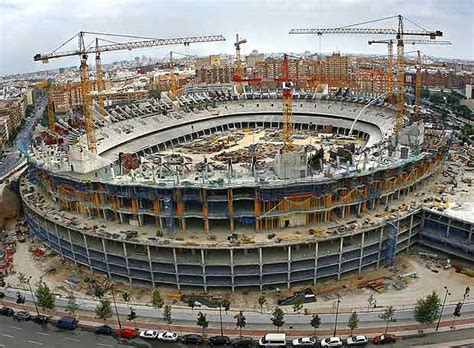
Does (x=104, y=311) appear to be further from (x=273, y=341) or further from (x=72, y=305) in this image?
(x=273, y=341)

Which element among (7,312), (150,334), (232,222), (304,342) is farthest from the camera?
(232,222)

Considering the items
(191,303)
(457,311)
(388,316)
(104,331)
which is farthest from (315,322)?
(104,331)

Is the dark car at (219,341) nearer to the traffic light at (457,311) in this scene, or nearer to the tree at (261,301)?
the tree at (261,301)

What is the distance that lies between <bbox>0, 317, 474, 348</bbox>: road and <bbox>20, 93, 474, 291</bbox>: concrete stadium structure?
11.7m

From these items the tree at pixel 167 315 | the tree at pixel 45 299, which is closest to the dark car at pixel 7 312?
the tree at pixel 45 299

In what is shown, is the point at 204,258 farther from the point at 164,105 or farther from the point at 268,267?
the point at 164,105

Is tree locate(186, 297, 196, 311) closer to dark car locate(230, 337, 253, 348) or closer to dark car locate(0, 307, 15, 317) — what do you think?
dark car locate(230, 337, 253, 348)

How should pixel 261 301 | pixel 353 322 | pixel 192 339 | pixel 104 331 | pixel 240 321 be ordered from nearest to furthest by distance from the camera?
pixel 353 322 < pixel 192 339 < pixel 240 321 < pixel 104 331 < pixel 261 301

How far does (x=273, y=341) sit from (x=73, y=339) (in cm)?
2203

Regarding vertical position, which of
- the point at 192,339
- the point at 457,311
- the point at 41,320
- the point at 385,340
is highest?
the point at 41,320

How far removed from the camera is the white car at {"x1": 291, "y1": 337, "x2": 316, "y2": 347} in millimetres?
46656

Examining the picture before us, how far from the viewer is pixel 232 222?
61531mm

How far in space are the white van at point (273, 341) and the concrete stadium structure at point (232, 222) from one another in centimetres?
1125

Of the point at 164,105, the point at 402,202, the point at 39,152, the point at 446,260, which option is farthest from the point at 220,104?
the point at 446,260
